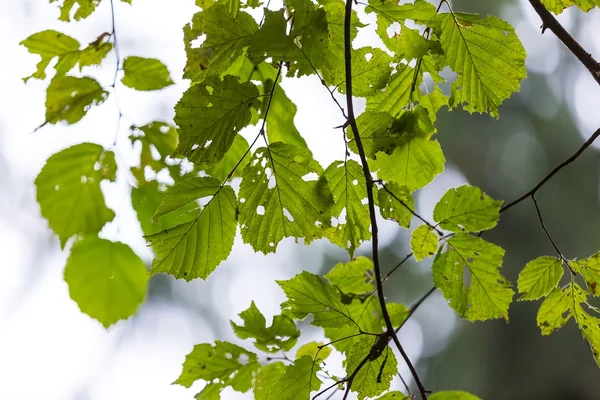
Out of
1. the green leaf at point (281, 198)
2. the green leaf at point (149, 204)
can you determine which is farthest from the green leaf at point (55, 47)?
the green leaf at point (281, 198)

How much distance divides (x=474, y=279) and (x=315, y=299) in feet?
0.47

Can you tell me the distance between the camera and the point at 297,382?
414mm

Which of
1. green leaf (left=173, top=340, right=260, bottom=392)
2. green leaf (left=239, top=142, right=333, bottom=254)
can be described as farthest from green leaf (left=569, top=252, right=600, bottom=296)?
green leaf (left=173, top=340, right=260, bottom=392)

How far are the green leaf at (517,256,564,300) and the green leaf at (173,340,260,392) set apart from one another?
31cm

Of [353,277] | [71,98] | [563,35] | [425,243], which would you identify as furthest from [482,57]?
[71,98]

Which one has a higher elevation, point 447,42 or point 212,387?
point 447,42

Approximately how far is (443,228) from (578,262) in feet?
0.52

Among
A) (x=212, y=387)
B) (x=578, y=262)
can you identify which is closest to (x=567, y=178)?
(x=578, y=262)

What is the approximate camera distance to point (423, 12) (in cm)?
37

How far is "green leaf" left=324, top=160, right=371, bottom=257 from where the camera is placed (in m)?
0.42

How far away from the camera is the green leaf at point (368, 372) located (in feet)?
1.28

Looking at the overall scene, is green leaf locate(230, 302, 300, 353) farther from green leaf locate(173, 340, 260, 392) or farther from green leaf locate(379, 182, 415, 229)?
green leaf locate(379, 182, 415, 229)

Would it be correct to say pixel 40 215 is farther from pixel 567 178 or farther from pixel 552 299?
pixel 567 178

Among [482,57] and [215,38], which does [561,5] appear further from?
[215,38]
